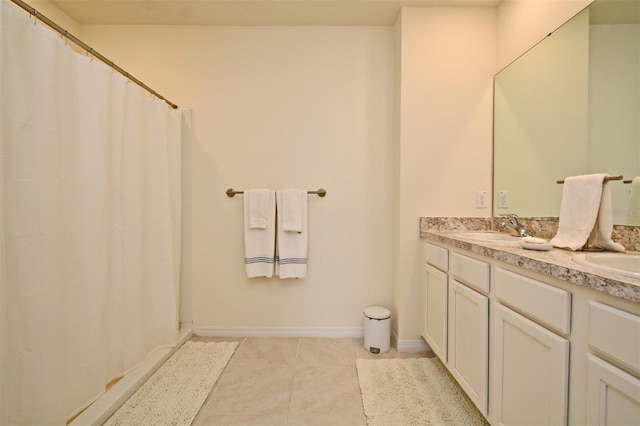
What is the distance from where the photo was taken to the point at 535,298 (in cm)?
83

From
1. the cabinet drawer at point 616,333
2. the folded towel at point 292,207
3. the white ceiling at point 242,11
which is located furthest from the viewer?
the folded towel at point 292,207

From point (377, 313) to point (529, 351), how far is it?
3.29 feet

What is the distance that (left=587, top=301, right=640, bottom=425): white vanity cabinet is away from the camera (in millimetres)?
565

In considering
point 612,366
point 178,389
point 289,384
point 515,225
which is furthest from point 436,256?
point 178,389

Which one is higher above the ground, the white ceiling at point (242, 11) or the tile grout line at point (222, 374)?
the white ceiling at point (242, 11)

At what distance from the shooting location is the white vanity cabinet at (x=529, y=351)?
736mm

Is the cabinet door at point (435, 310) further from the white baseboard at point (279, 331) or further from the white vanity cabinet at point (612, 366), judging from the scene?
the white vanity cabinet at point (612, 366)

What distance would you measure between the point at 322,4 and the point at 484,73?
1.18 meters

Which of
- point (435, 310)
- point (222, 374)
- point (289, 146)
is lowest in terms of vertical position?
point (222, 374)

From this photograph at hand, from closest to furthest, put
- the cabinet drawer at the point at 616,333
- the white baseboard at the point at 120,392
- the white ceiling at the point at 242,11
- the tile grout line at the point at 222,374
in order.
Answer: the cabinet drawer at the point at 616,333, the white baseboard at the point at 120,392, the tile grout line at the point at 222,374, the white ceiling at the point at 242,11

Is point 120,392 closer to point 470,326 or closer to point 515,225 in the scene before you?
point 470,326

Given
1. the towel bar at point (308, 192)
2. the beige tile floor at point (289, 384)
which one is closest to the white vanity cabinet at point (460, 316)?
the beige tile floor at point (289, 384)

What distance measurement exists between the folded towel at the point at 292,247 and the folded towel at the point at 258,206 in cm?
9

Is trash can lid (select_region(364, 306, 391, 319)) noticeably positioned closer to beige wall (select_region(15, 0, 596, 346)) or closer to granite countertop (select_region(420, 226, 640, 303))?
beige wall (select_region(15, 0, 596, 346))
